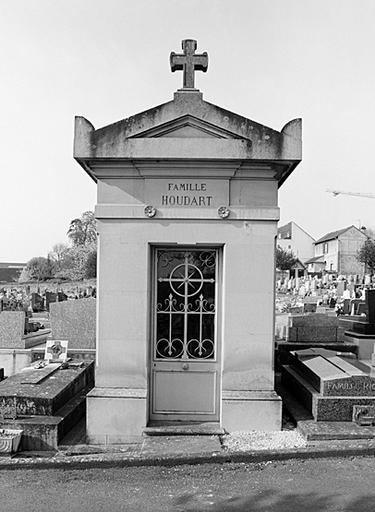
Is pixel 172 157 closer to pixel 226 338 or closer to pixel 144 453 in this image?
pixel 226 338

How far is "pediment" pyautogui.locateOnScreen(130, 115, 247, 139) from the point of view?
19.9 ft

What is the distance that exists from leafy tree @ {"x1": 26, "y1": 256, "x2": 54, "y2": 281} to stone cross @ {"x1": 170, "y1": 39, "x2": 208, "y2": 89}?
3001 inches

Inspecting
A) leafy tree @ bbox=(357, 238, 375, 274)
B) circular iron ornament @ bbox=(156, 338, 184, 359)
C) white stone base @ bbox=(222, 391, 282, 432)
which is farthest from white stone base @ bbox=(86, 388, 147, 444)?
leafy tree @ bbox=(357, 238, 375, 274)

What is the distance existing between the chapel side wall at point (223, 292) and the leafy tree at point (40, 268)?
76.2 meters

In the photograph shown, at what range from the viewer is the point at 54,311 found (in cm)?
954

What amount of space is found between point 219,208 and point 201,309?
1280mm

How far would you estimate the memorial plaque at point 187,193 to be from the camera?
242 inches

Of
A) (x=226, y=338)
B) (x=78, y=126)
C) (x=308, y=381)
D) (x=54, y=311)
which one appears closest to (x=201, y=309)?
(x=226, y=338)

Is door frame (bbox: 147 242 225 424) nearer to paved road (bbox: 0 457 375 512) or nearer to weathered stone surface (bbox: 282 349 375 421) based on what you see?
weathered stone surface (bbox: 282 349 375 421)

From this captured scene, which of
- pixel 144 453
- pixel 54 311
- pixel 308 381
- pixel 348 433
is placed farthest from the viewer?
pixel 54 311

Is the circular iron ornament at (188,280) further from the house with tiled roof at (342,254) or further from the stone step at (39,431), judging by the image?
the house with tiled roof at (342,254)

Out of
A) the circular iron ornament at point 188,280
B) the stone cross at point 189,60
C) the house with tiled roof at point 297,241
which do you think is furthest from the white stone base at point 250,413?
the house with tiled roof at point 297,241

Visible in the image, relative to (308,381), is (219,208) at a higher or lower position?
higher

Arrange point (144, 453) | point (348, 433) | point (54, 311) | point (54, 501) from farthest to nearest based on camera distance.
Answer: point (54, 311)
point (348, 433)
point (144, 453)
point (54, 501)
